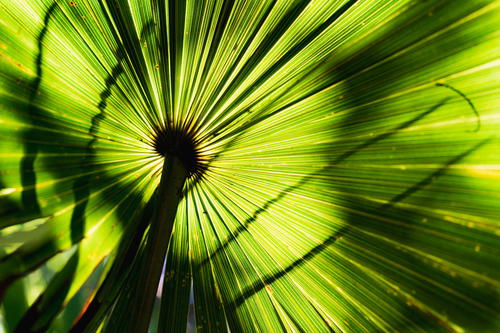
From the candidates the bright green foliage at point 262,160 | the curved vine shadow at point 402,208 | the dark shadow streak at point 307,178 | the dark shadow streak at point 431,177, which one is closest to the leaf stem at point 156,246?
the bright green foliage at point 262,160

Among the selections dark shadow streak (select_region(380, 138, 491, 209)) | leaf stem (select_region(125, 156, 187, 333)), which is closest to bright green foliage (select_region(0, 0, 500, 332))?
dark shadow streak (select_region(380, 138, 491, 209))

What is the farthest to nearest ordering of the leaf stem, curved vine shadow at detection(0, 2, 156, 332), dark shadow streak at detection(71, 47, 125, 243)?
1. dark shadow streak at detection(71, 47, 125, 243)
2. curved vine shadow at detection(0, 2, 156, 332)
3. the leaf stem

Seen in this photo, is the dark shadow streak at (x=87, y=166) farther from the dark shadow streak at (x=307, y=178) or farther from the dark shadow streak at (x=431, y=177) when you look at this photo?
the dark shadow streak at (x=431, y=177)

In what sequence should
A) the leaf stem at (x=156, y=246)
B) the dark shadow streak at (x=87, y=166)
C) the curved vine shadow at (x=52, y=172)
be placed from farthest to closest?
the dark shadow streak at (x=87, y=166) → the curved vine shadow at (x=52, y=172) → the leaf stem at (x=156, y=246)

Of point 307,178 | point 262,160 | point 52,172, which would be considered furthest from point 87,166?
point 307,178

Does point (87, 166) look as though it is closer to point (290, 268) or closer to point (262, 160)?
point (262, 160)

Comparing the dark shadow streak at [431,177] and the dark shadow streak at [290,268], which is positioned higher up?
the dark shadow streak at [431,177]

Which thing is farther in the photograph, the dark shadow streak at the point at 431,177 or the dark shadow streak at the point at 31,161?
the dark shadow streak at the point at 31,161

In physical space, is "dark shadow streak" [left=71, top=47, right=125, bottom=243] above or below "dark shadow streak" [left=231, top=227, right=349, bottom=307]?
above

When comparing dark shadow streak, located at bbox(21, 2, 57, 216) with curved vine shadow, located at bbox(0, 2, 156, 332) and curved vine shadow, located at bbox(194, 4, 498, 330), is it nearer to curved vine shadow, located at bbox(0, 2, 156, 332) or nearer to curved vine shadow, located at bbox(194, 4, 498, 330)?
curved vine shadow, located at bbox(0, 2, 156, 332)
